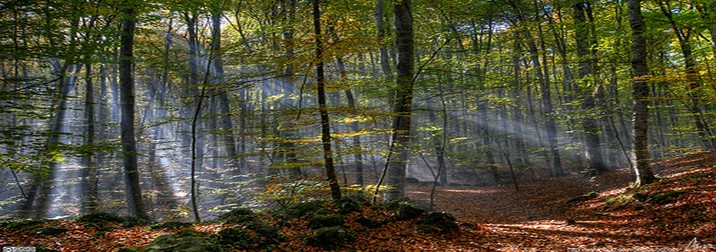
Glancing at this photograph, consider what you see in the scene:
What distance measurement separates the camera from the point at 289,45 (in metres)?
6.73

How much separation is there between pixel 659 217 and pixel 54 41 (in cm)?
1229

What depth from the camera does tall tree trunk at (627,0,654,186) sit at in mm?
8398

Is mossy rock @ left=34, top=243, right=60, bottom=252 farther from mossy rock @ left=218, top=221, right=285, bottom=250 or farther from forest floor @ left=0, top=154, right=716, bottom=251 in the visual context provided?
mossy rock @ left=218, top=221, right=285, bottom=250

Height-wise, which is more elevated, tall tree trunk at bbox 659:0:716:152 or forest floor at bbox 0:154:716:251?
tall tree trunk at bbox 659:0:716:152

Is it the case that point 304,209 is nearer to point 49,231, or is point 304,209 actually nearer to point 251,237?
point 251,237

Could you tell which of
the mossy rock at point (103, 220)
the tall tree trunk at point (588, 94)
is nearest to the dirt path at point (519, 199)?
the tall tree trunk at point (588, 94)

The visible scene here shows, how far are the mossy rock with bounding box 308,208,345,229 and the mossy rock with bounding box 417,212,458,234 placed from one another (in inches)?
69.1

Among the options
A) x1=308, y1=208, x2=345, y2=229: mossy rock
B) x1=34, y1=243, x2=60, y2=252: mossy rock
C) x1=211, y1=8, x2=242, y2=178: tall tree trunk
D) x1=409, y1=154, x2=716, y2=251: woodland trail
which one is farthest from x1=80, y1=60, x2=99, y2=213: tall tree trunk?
x1=409, y1=154, x2=716, y2=251: woodland trail

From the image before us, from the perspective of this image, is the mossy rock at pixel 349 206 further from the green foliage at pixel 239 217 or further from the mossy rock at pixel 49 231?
the mossy rock at pixel 49 231

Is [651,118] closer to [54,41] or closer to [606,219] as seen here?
[606,219]

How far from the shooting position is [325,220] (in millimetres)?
6266

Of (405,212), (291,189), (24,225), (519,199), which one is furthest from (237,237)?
(519,199)

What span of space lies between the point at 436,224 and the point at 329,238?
256cm

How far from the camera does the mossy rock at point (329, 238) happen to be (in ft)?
18.5
